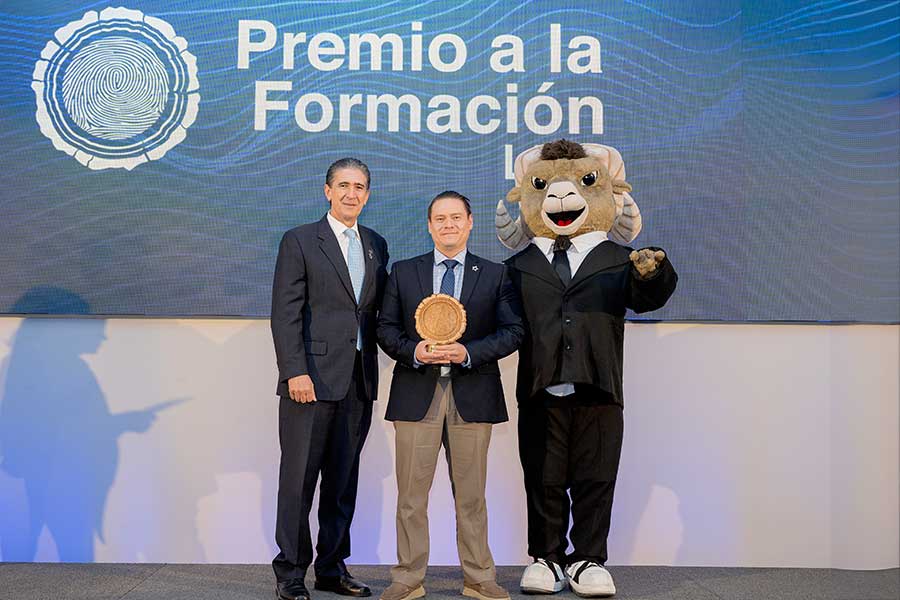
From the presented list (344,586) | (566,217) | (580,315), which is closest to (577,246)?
(566,217)

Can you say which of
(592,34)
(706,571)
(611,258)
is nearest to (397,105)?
(592,34)

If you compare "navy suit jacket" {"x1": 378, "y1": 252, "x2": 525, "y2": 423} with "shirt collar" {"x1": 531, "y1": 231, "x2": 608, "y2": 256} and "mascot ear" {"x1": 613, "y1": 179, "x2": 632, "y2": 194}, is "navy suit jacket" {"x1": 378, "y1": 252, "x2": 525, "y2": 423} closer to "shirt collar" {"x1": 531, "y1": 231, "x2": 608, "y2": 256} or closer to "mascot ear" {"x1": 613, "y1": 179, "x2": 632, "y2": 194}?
"shirt collar" {"x1": 531, "y1": 231, "x2": 608, "y2": 256}

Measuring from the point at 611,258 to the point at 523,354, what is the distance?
515 millimetres

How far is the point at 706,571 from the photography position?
3.99 m

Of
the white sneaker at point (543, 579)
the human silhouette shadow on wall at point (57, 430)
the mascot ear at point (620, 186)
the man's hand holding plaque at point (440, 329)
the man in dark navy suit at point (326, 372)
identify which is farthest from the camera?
the human silhouette shadow on wall at point (57, 430)

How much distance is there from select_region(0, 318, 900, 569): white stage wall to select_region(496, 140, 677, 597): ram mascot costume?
617 mm

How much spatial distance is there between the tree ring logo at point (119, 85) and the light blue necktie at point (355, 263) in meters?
1.20

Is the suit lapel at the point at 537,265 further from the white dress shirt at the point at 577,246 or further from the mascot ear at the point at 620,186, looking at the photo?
the mascot ear at the point at 620,186

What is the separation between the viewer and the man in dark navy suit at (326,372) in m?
3.32

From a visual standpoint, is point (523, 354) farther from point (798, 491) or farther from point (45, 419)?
point (45, 419)

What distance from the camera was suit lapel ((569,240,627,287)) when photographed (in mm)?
3500

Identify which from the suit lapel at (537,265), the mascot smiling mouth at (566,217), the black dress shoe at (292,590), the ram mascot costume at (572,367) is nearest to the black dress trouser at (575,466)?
the ram mascot costume at (572,367)

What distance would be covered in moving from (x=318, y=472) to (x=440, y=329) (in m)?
0.75

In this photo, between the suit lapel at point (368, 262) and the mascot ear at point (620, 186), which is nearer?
the suit lapel at point (368, 262)
